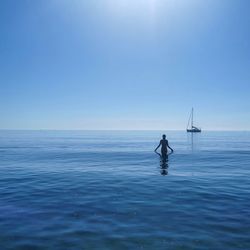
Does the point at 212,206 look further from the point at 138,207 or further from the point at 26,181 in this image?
the point at 26,181

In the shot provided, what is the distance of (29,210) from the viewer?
10.7 meters

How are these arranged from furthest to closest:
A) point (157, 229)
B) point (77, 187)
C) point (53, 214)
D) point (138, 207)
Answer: point (77, 187)
point (138, 207)
point (53, 214)
point (157, 229)

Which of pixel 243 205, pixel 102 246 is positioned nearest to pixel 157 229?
pixel 102 246

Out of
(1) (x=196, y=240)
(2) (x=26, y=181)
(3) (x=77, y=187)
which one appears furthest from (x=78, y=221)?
(2) (x=26, y=181)

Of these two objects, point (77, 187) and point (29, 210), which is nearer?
point (29, 210)

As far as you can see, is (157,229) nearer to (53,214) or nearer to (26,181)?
(53,214)

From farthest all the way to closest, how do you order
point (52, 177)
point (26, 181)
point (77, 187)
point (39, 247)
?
point (52, 177), point (26, 181), point (77, 187), point (39, 247)

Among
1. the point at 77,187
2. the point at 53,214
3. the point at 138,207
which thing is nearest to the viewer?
the point at 53,214

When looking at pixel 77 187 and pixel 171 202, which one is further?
pixel 77 187

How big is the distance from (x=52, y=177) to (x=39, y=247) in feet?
39.3

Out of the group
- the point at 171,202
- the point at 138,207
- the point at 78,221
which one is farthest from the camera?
the point at 171,202

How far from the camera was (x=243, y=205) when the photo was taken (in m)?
11.4

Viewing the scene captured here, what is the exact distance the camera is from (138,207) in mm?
11156

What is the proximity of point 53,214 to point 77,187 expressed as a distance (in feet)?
17.3
